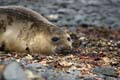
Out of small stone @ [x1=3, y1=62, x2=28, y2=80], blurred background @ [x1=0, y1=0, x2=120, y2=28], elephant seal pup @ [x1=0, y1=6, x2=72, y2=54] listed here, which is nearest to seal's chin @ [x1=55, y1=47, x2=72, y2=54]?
elephant seal pup @ [x1=0, y1=6, x2=72, y2=54]

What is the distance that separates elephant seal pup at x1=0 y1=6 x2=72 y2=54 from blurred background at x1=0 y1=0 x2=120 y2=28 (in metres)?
6.13

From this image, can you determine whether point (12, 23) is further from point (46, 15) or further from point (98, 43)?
point (46, 15)

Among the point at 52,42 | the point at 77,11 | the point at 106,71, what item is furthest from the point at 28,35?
the point at 77,11

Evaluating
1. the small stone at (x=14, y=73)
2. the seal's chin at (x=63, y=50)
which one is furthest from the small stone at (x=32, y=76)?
the seal's chin at (x=63, y=50)

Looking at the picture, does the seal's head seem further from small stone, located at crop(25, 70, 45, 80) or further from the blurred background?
the blurred background

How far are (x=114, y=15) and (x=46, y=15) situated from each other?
271 cm

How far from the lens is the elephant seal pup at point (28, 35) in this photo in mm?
9375

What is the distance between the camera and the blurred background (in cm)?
1648

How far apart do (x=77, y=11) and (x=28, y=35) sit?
8.66m

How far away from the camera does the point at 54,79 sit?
7.48 m

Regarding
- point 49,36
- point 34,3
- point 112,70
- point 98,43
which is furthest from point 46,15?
point 112,70

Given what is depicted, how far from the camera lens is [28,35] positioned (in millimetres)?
9523

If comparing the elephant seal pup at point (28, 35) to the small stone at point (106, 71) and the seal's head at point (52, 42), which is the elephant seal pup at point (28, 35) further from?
the small stone at point (106, 71)

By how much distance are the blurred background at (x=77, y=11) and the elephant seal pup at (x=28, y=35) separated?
6128 mm
